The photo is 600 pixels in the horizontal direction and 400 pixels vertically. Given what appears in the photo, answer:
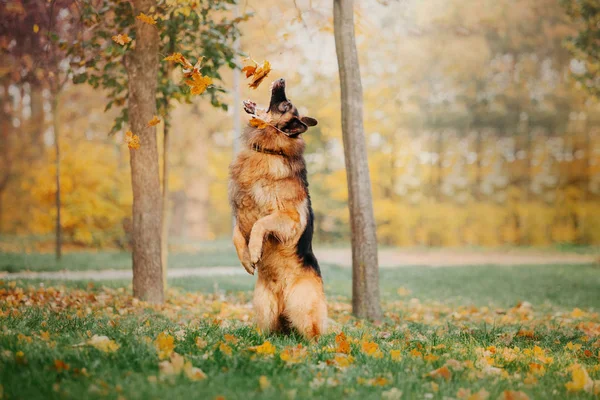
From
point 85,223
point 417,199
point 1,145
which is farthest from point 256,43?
point 1,145

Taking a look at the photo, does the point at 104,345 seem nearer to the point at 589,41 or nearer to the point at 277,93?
the point at 277,93

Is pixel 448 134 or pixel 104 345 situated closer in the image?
pixel 104 345

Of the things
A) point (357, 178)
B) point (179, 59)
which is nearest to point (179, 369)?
point (179, 59)

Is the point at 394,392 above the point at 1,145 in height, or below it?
below

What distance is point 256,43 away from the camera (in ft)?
69.3

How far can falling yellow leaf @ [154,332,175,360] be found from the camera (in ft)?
12.0

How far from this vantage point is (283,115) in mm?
5117

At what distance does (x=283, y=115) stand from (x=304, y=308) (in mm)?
1761

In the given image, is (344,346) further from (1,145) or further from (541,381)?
(1,145)

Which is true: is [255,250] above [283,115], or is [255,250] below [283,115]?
below

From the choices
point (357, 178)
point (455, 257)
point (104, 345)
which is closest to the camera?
point (104, 345)

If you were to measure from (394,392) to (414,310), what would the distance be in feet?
19.4

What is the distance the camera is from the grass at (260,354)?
325 cm

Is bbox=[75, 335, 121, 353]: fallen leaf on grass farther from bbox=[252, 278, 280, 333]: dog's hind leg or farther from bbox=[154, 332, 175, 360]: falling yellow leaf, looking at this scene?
bbox=[252, 278, 280, 333]: dog's hind leg
